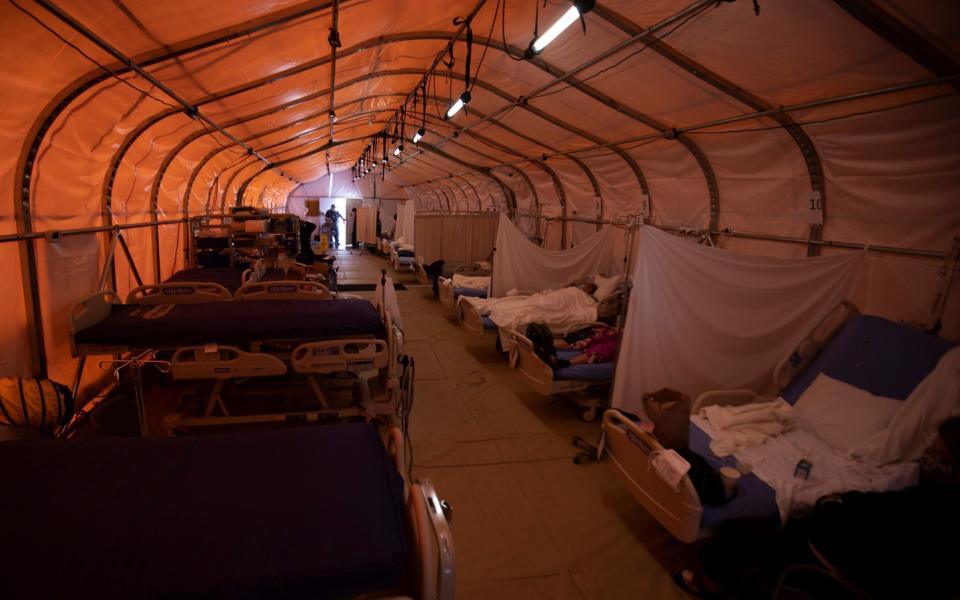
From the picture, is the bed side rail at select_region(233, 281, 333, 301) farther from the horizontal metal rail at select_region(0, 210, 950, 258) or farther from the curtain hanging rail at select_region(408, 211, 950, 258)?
the curtain hanging rail at select_region(408, 211, 950, 258)

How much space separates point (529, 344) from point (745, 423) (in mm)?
2191

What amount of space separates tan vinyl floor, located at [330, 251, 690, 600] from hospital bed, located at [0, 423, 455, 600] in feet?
4.03

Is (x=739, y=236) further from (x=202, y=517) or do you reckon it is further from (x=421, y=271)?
(x=421, y=271)

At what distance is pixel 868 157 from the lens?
4004 millimetres

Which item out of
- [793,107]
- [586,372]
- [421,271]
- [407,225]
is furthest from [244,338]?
[407,225]

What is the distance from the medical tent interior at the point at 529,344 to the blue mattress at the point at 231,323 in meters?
A: 0.04

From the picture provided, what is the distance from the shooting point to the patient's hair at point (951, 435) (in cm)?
284

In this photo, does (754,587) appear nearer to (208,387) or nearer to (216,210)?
(208,387)

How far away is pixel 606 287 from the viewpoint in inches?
283

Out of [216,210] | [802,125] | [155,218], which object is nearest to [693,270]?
[802,125]

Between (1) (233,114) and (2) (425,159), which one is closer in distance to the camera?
(1) (233,114)

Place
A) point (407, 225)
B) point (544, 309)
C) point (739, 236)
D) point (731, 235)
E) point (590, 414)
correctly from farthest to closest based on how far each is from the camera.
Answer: point (407, 225), point (544, 309), point (731, 235), point (739, 236), point (590, 414)

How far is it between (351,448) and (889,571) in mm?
2672

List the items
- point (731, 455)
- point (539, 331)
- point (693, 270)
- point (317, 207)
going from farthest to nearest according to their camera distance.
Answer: point (317, 207), point (539, 331), point (693, 270), point (731, 455)
